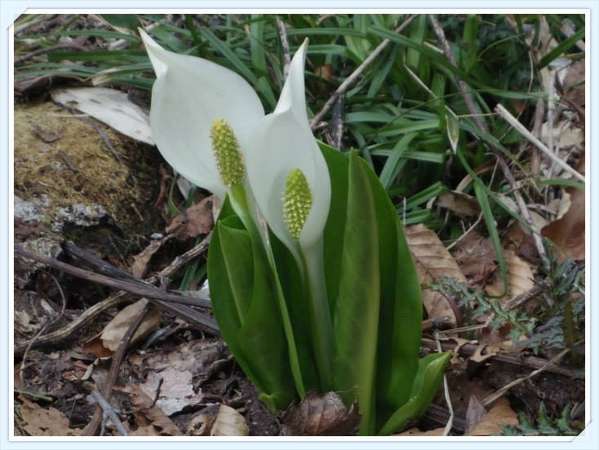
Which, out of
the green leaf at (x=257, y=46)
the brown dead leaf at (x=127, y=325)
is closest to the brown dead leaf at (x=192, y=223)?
the brown dead leaf at (x=127, y=325)

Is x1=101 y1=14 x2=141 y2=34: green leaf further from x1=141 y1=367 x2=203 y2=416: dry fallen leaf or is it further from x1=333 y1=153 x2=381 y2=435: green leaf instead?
x1=333 y1=153 x2=381 y2=435: green leaf

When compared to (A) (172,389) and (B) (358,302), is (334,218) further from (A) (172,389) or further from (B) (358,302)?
(A) (172,389)

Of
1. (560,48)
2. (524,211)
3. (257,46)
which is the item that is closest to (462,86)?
(560,48)

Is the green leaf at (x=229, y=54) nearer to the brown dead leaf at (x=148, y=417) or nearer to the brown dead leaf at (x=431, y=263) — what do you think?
the brown dead leaf at (x=431, y=263)

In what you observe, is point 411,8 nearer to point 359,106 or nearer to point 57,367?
point 359,106

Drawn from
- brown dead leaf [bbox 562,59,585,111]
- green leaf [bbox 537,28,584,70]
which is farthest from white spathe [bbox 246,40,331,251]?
brown dead leaf [bbox 562,59,585,111]
